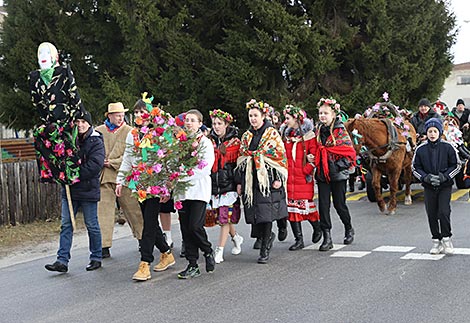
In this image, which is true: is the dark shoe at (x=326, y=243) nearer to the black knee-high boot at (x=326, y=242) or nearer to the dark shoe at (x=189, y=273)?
the black knee-high boot at (x=326, y=242)

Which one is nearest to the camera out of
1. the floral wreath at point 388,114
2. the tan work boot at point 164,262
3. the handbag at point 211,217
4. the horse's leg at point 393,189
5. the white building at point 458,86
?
the tan work boot at point 164,262

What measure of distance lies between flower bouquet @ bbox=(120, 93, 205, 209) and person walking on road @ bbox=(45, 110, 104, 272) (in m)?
0.78

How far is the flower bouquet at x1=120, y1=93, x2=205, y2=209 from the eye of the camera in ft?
23.5

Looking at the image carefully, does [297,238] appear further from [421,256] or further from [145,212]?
[145,212]

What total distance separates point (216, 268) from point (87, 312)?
6.78ft

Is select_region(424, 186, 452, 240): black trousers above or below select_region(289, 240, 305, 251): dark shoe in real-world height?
above

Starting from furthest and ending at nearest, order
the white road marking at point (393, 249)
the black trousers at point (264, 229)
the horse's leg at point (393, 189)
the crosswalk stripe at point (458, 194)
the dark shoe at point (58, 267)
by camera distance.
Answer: the crosswalk stripe at point (458, 194), the horse's leg at point (393, 189), the white road marking at point (393, 249), the black trousers at point (264, 229), the dark shoe at point (58, 267)

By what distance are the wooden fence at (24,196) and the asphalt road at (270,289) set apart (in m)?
2.36

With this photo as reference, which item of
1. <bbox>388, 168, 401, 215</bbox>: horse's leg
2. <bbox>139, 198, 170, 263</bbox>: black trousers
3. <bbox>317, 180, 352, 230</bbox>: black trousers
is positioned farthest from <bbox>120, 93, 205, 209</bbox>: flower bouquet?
<bbox>388, 168, 401, 215</bbox>: horse's leg

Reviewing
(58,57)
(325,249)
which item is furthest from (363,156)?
(58,57)

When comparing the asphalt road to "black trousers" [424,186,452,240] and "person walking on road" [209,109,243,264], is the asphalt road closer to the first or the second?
"black trousers" [424,186,452,240]

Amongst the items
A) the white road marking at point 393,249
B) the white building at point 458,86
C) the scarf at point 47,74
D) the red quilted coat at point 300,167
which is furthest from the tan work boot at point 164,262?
the white building at point 458,86

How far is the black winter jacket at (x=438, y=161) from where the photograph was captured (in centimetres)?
816

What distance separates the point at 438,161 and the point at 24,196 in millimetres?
7017
